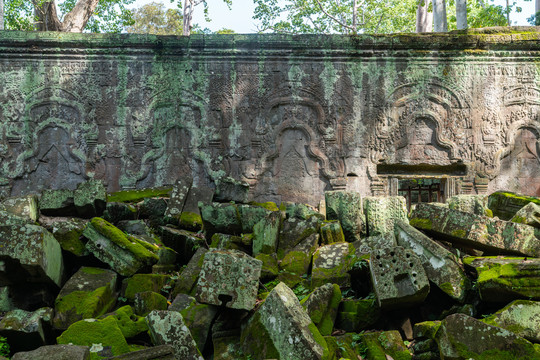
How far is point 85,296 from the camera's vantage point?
4.14 meters

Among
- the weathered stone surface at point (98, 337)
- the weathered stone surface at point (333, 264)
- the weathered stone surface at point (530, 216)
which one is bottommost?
the weathered stone surface at point (98, 337)

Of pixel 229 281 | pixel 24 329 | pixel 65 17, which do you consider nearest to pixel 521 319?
pixel 229 281

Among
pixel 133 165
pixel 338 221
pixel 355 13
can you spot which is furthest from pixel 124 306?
pixel 355 13

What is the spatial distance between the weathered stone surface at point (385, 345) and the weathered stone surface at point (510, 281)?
0.74 metres

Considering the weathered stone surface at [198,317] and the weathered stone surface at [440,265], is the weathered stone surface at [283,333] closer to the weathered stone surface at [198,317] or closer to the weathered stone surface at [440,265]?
the weathered stone surface at [198,317]

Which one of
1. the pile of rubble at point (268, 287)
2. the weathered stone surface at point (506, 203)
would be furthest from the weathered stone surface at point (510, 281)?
the weathered stone surface at point (506, 203)

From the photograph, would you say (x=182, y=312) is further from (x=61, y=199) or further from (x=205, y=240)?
(x=61, y=199)

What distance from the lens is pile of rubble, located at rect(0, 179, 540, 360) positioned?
347 cm

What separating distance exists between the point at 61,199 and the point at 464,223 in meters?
3.84

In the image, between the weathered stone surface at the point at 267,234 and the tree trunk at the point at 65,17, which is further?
the tree trunk at the point at 65,17

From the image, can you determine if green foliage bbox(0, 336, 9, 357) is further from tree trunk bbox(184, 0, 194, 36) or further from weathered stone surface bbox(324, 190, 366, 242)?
tree trunk bbox(184, 0, 194, 36)

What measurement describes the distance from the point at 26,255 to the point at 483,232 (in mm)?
3632

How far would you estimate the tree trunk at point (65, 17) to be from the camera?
1183cm

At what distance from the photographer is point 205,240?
530cm
